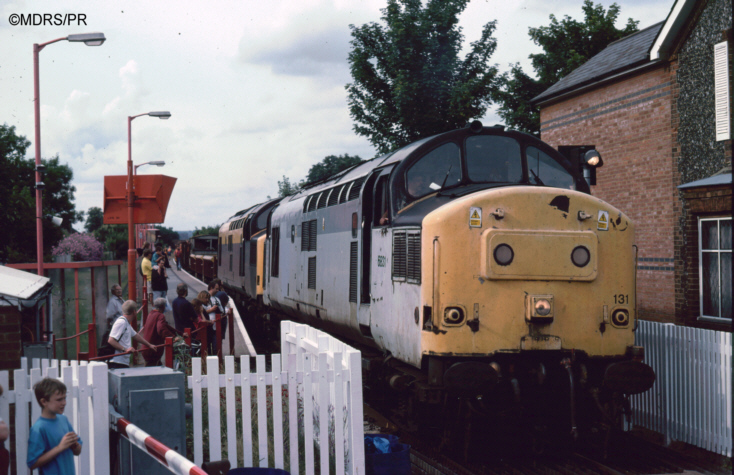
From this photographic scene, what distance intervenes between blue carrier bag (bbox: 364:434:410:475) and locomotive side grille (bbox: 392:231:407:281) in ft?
7.49

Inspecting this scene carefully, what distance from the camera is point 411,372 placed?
329 inches

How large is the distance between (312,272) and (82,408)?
8.16 m

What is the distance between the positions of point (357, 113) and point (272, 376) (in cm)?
2871

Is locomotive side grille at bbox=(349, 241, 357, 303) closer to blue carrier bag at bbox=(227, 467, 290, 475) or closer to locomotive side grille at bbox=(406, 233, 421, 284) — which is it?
locomotive side grille at bbox=(406, 233, 421, 284)

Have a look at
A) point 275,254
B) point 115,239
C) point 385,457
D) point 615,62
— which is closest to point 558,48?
point 615,62

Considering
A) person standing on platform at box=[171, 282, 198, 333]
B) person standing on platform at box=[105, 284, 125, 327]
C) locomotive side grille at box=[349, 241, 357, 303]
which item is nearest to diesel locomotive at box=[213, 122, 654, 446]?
locomotive side grille at box=[349, 241, 357, 303]

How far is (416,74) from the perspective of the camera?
3266cm

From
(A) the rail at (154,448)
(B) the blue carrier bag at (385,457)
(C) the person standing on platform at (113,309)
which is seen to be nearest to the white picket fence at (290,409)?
(B) the blue carrier bag at (385,457)

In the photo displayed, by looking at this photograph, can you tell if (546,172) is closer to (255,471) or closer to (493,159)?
(493,159)

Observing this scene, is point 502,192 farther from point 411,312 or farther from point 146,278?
point 146,278

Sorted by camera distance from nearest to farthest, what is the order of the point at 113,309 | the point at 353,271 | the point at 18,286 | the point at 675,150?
the point at 18,286 < the point at 353,271 < the point at 113,309 < the point at 675,150

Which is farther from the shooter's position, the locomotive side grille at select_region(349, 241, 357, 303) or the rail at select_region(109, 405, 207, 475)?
the locomotive side grille at select_region(349, 241, 357, 303)

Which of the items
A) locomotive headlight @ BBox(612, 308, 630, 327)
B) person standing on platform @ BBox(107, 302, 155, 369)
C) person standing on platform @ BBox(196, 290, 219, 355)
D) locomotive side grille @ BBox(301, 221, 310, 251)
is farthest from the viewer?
locomotive side grille @ BBox(301, 221, 310, 251)

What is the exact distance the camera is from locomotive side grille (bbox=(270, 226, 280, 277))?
57.3ft
